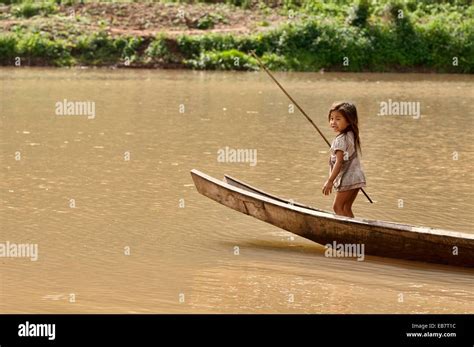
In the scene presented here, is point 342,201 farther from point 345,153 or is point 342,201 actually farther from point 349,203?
point 345,153

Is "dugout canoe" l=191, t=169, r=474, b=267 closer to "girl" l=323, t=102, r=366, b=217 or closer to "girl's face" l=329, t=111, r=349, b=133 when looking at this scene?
"girl" l=323, t=102, r=366, b=217

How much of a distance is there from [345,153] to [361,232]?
0.77 metres

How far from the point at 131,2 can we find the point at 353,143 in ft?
98.2

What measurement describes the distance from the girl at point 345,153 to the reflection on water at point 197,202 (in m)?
0.70

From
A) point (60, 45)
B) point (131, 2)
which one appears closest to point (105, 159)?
point (60, 45)

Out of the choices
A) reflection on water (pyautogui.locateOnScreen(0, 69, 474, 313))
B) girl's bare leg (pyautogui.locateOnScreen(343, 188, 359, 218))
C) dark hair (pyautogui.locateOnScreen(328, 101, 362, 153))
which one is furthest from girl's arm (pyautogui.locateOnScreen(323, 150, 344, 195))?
reflection on water (pyautogui.locateOnScreen(0, 69, 474, 313))

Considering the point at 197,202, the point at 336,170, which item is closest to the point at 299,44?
the point at 197,202

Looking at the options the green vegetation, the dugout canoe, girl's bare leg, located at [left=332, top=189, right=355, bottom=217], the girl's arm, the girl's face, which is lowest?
the dugout canoe

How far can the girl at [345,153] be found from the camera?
8938 mm

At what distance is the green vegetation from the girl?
914 inches

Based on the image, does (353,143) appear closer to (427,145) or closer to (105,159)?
(105,159)

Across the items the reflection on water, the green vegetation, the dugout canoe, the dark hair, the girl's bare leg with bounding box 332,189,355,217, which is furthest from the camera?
the green vegetation

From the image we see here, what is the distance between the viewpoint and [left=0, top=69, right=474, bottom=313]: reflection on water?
8.04 meters

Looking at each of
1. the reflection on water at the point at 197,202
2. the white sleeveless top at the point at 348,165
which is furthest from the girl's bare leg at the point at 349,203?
the reflection on water at the point at 197,202
